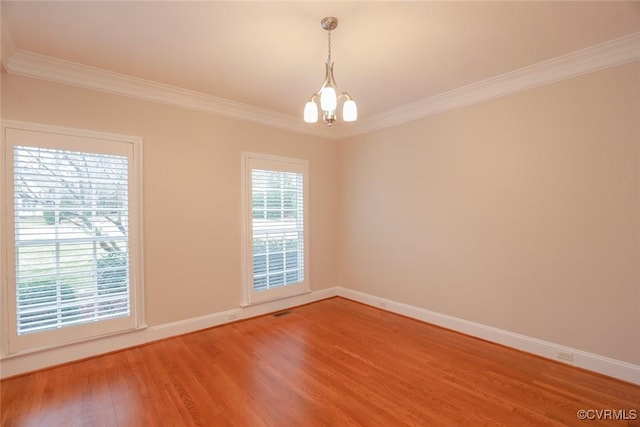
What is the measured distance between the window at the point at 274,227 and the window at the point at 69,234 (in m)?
1.29

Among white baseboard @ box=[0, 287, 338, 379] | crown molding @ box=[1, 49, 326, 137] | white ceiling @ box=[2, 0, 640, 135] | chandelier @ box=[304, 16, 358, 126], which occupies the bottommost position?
white baseboard @ box=[0, 287, 338, 379]

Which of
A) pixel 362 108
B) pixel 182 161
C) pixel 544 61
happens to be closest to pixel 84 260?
pixel 182 161

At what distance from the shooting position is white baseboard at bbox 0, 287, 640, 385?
2539 millimetres

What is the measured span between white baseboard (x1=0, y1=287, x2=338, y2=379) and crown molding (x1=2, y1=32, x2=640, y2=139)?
247 cm

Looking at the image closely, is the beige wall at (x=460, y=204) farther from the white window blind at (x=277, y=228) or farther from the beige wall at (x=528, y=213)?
the white window blind at (x=277, y=228)

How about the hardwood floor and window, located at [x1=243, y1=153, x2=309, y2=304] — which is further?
window, located at [x1=243, y1=153, x2=309, y2=304]

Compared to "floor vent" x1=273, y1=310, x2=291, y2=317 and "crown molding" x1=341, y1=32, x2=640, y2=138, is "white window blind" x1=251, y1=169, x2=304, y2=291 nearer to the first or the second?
"floor vent" x1=273, y1=310, x2=291, y2=317

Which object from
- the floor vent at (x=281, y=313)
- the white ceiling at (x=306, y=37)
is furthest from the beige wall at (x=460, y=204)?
the floor vent at (x=281, y=313)

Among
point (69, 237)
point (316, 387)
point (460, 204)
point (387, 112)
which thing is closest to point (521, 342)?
point (460, 204)

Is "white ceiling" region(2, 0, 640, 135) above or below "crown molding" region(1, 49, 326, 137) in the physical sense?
above

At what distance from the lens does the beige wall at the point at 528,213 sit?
2.49 metres

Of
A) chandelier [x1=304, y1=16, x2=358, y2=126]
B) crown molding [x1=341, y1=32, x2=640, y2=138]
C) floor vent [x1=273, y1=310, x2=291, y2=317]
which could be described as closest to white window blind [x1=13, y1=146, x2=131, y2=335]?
floor vent [x1=273, y1=310, x2=291, y2=317]

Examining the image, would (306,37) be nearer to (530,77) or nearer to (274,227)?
(530,77)

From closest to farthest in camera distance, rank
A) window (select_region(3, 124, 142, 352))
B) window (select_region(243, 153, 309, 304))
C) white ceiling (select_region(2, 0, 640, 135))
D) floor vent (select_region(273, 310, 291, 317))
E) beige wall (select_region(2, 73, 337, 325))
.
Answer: white ceiling (select_region(2, 0, 640, 135)), window (select_region(3, 124, 142, 352)), beige wall (select_region(2, 73, 337, 325)), window (select_region(243, 153, 309, 304)), floor vent (select_region(273, 310, 291, 317))
